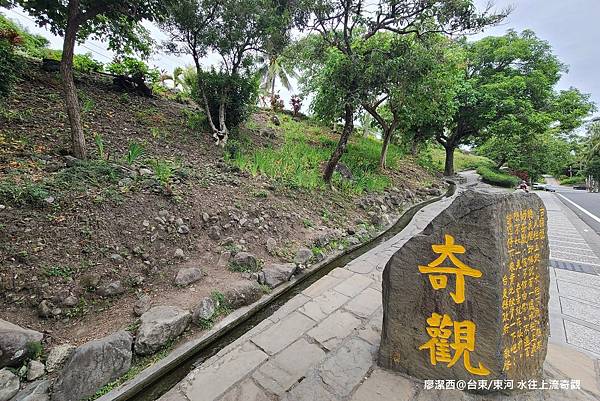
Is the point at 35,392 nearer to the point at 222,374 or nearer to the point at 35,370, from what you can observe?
the point at 35,370

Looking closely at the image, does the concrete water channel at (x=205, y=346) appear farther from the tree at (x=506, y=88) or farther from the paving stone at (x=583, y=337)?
the tree at (x=506, y=88)

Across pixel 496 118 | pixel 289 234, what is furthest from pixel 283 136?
pixel 496 118

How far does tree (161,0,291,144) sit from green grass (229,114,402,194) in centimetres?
128

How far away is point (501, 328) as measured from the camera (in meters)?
1.65

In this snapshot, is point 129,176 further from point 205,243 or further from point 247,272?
point 247,272

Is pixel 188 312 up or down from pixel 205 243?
down

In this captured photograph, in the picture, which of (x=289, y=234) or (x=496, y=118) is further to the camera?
(x=496, y=118)

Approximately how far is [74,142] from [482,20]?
7.48 meters

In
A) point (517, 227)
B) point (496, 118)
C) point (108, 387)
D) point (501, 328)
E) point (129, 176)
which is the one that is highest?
point (496, 118)

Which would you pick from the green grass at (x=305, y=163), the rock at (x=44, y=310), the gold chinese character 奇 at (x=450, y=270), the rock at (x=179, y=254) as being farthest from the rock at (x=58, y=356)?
the green grass at (x=305, y=163)

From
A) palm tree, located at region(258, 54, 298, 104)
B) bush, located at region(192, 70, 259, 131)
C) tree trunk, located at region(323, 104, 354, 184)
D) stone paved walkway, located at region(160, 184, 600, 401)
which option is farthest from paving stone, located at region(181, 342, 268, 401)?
palm tree, located at region(258, 54, 298, 104)

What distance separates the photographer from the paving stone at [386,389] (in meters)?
1.77

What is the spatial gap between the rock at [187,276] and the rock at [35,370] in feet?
3.81

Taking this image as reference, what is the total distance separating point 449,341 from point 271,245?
267cm
